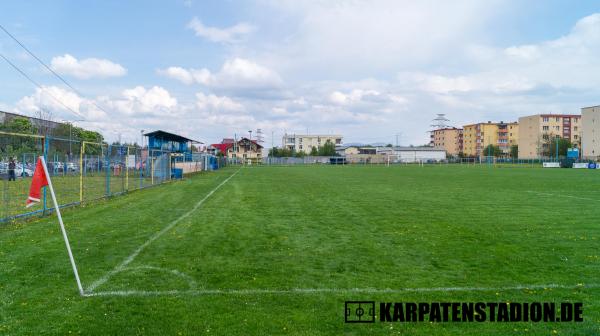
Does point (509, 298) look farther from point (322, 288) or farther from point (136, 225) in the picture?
point (136, 225)

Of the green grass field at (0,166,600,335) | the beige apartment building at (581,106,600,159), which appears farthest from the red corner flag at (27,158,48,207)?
the beige apartment building at (581,106,600,159)

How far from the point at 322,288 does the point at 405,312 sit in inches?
49.9

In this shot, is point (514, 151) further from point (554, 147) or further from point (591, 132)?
point (591, 132)

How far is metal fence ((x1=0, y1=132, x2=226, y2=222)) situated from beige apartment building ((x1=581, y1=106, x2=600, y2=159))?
94.3 meters

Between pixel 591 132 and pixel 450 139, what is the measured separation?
73.2 metres

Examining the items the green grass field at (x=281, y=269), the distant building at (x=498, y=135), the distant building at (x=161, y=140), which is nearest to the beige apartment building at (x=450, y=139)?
the distant building at (x=498, y=135)

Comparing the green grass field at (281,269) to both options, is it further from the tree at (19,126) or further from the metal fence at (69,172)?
the tree at (19,126)

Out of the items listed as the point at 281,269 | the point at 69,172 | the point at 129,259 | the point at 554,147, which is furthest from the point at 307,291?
the point at 554,147

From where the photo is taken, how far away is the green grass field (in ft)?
15.8

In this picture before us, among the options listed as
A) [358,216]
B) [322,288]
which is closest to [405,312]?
[322,288]

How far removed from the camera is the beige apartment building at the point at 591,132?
98.1 meters

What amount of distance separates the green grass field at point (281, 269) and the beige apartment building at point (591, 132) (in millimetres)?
103395

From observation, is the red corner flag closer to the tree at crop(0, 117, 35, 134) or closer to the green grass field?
the green grass field

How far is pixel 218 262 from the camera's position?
24.3 feet
